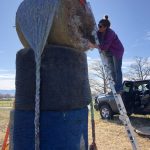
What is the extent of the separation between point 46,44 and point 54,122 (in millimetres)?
1022

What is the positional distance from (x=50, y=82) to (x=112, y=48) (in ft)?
4.06

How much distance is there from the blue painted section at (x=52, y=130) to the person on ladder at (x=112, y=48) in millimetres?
874

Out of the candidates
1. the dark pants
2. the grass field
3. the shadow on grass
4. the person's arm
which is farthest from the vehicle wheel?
the person's arm

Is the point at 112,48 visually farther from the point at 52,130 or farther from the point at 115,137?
the point at 115,137

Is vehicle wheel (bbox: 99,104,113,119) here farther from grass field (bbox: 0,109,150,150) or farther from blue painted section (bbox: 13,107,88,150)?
blue painted section (bbox: 13,107,88,150)

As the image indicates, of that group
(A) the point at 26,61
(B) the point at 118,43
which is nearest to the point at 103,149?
(B) the point at 118,43

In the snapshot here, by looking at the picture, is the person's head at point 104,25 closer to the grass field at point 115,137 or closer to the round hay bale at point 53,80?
the round hay bale at point 53,80

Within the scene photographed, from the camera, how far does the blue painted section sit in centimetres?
427

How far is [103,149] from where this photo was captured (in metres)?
8.62

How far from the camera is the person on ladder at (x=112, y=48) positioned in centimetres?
491

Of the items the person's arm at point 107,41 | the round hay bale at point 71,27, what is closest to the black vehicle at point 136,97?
the person's arm at point 107,41

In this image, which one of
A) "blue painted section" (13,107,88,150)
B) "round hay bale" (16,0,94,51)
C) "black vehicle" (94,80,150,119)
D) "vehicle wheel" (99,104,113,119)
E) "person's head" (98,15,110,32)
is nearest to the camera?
"blue painted section" (13,107,88,150)

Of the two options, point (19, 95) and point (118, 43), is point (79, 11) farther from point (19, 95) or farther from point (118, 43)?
point (19, 95)

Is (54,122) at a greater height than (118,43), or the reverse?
(118,43)
